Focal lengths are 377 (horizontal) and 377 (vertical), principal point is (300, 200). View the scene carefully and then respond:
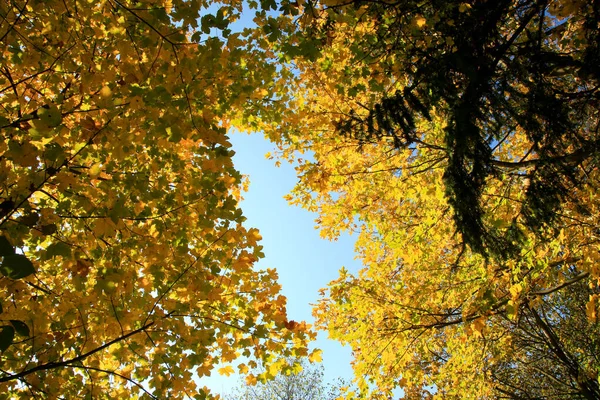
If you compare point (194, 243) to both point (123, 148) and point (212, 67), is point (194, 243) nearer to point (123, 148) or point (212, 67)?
point (123, 148)

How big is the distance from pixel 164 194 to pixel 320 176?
251cm

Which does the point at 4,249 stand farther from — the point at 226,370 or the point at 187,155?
the point at 187,155

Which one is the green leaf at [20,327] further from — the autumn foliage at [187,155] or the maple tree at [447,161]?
the maple tree at [447,161]

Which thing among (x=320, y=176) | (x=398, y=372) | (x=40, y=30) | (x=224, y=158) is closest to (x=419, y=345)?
(x=398, y=372)

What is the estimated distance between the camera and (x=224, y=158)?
285 cm

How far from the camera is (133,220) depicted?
301 cm

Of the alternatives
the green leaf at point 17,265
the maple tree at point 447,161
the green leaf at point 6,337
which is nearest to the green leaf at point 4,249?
the green leaf at point 17,265

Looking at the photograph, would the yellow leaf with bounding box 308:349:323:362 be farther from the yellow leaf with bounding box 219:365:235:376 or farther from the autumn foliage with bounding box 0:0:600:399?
the yellow leaf with bounding box 219:365:235:376

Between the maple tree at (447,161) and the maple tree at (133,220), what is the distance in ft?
3.26

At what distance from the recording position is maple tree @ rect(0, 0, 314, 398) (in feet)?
8.32

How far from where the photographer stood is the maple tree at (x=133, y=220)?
2.54 metres

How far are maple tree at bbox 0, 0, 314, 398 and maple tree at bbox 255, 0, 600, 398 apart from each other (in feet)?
3.26

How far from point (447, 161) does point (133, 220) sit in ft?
10.6

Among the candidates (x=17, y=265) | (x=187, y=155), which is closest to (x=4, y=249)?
(x=17, y=265)
